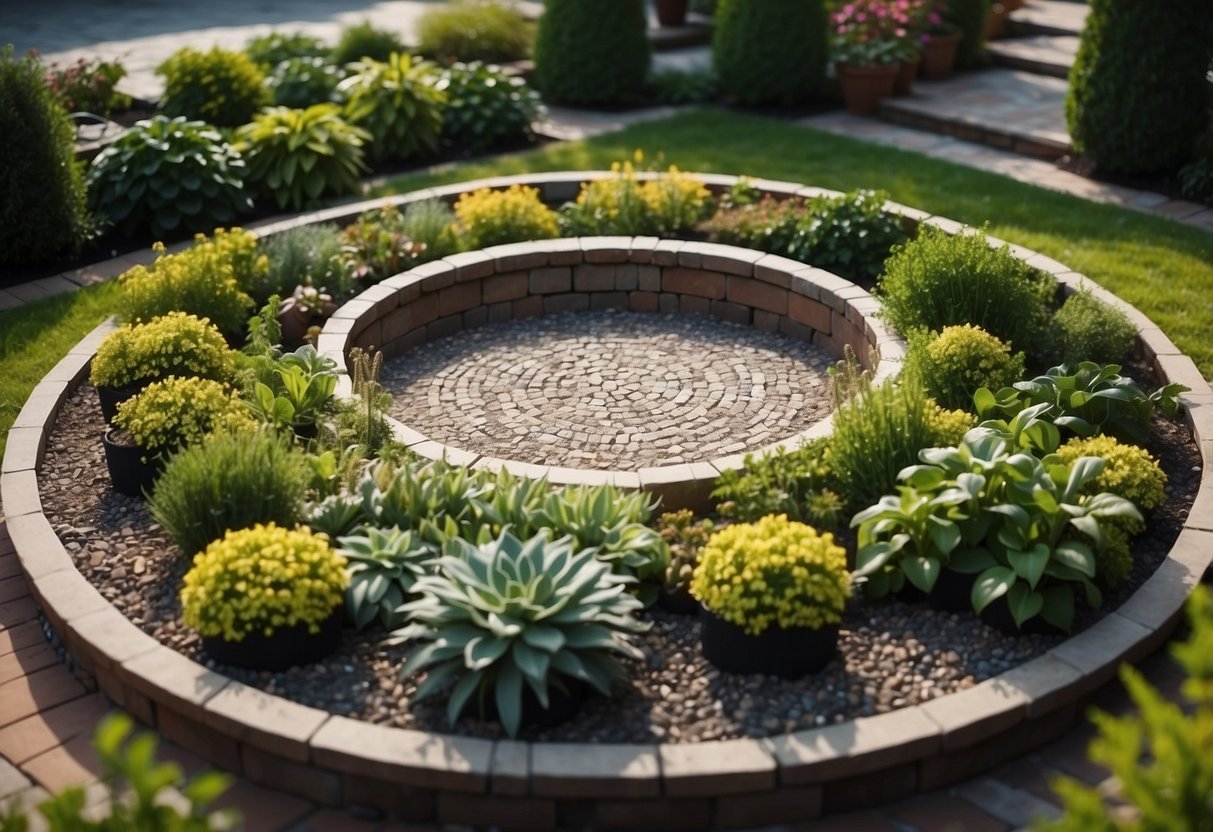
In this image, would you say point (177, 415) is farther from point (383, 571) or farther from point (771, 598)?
point (771, 598)

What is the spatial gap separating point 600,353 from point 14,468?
305 cm

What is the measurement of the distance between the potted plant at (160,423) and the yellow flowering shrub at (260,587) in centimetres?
102

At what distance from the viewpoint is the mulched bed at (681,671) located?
414 cm

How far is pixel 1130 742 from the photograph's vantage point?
264 centimetres

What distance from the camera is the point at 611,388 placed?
264 inches

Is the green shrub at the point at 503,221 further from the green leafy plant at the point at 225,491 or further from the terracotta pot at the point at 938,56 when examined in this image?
the terracotta pot at the point at 938,56

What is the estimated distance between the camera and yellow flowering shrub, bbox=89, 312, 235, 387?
5723 millimetres

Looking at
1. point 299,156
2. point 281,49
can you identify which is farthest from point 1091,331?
point 281,49

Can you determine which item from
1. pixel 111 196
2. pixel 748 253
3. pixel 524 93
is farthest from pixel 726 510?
pixel 524 93

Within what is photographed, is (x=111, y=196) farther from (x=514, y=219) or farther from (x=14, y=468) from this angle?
(x=14, y=468)

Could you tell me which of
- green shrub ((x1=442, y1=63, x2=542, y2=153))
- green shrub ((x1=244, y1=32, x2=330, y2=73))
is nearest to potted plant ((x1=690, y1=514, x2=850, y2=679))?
green shrub ((x1=442, y1=63, x2=542, y2=153))

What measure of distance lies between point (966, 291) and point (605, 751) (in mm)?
3266

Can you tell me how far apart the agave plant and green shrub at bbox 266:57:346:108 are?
7.31 meters

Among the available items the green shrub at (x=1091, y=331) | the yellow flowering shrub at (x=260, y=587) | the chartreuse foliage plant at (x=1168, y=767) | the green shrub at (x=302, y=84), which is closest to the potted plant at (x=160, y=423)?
the yellow flowering shrub at (x=260, y=587)
